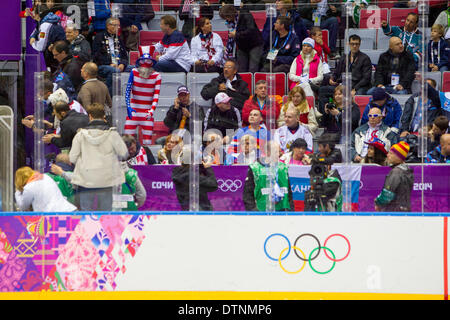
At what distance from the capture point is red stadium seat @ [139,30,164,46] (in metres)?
8.68

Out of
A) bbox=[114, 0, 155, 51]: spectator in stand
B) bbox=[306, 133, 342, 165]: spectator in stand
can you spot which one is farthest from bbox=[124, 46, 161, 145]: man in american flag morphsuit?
bbox=[306, 133, 342, 165]: spectator in stand

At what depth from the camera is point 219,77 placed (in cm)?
866

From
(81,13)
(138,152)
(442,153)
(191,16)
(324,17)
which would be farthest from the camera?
(81,13)

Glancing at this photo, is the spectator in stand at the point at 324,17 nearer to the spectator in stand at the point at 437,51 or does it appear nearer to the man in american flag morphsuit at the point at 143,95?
the spectator in stand at the point at 437,51

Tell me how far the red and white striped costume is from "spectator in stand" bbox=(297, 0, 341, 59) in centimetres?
152

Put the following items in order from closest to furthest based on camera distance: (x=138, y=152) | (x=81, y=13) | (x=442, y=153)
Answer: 1. (x=442, y=153)
2. (x=138, y=152)
3. (x=81, y=13)

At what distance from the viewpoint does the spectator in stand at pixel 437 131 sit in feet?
27.8

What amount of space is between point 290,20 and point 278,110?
2.82 ft

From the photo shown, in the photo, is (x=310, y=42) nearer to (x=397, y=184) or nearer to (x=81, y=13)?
(x=397, y=184)

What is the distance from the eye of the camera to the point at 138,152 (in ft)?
28.0

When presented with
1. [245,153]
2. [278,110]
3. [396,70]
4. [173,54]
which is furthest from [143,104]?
[396,70]

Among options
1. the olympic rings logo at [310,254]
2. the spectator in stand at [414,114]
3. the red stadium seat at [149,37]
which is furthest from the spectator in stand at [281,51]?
the olympic rings logo at [310,254]

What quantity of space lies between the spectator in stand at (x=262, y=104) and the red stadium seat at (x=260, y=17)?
59 cm

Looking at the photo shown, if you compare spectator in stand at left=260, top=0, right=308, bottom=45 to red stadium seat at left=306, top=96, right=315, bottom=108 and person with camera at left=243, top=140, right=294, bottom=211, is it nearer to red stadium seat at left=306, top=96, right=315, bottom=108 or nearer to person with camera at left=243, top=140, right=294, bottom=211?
red stadium seat at left=306, top=96, right=315, bottom=108
